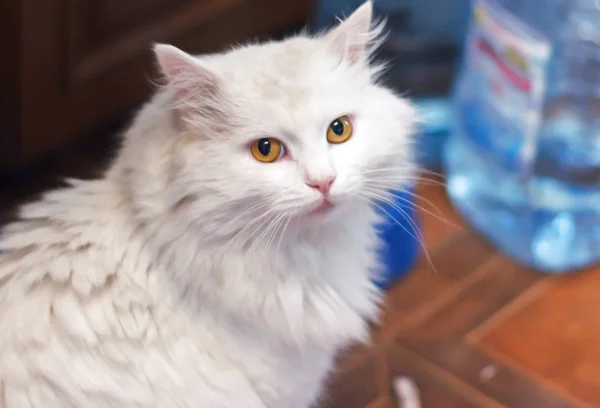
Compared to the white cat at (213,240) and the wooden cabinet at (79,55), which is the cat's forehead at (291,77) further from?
the wooden cabinet at (79,55)

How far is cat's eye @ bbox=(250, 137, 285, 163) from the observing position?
34.2 inches

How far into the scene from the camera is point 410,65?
1771 millimetres

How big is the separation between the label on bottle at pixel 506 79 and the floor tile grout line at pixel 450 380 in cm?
46

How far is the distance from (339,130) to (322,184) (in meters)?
0.08

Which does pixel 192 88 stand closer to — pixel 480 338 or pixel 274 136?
pixel 274 136

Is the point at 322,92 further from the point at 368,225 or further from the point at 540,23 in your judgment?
the point at 540,23

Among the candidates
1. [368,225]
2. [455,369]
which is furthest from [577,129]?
[368,225]

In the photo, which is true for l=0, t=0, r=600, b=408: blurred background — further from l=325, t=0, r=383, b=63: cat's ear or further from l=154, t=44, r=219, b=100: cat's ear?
l=154, t=44, r=219, b=100: cat's ear

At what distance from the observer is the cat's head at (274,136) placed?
0.85 m

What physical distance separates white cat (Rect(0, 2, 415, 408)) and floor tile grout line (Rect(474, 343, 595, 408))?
1.70 ft

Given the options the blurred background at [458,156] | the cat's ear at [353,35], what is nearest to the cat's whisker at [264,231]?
the cat's ear at [353,35]

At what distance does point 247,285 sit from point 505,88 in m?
0.86

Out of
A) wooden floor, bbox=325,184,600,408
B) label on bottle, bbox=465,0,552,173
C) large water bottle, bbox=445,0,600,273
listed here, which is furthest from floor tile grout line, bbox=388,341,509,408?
label on bottle, bbox=465,0,552,173

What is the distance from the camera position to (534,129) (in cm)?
155
